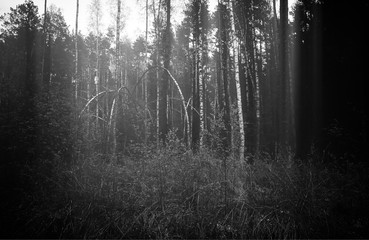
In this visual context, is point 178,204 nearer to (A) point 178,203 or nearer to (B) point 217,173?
(A) point 178,203

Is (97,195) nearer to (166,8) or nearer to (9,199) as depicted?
(9,199)

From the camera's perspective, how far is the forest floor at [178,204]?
136 inches

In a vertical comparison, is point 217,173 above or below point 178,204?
above

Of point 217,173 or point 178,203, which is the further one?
point 217,173

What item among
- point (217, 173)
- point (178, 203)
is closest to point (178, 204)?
point (178, 203)

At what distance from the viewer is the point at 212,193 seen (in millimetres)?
4117

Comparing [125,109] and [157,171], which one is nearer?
[157,171]

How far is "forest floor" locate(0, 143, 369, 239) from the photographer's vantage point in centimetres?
345

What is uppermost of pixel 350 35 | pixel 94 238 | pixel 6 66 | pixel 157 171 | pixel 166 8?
pixel 166 8

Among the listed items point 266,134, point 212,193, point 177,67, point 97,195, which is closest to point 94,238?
point 97,195

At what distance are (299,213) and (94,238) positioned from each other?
3.56 m

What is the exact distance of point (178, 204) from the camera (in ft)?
13.3

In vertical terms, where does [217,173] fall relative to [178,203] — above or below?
above

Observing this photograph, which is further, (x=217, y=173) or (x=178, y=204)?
(x=217, y=173)
